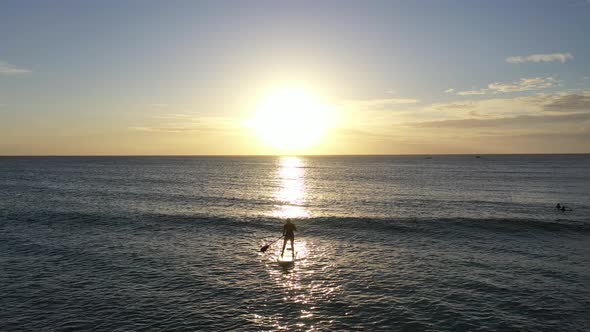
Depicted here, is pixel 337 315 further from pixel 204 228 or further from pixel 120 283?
pixel 204 228

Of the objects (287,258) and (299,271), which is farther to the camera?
(287,258)

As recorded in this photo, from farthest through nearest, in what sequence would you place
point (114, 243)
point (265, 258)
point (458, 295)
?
point (114, 243)
point (265, 258)
point (458, 295)

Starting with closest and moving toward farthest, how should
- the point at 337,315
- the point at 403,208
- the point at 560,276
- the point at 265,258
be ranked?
the point at 337,315, the point at 560,276, the point at 265,258, the point at 403,208

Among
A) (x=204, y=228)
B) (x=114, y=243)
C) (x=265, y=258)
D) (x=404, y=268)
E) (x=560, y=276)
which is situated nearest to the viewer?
(x=560, y=276)

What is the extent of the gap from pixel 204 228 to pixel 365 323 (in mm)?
27131

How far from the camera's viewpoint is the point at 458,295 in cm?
2111

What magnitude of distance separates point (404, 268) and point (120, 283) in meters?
19.6

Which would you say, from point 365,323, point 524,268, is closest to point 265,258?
point 365,323

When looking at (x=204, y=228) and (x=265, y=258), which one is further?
(x=204, y=228)

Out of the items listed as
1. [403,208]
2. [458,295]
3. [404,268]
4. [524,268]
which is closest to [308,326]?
[458,295]

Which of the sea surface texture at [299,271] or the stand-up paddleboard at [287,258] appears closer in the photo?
the sea surface texture at [299,271]

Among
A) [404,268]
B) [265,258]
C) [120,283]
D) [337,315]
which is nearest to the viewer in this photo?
[337,315]

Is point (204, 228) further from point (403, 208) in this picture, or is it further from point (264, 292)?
point (403, 208)

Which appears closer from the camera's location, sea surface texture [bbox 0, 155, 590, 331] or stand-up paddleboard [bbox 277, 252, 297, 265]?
sea surface texture [bbox 0, 155, 590, 331]
